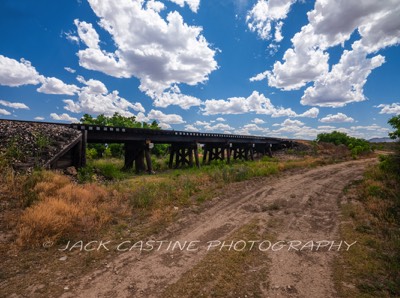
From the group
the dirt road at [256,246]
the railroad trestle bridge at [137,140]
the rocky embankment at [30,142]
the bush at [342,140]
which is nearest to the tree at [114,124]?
the railroad trestle bridge at [137,140]

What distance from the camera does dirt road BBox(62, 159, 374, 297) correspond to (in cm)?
359

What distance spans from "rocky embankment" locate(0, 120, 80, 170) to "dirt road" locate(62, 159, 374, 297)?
692cm

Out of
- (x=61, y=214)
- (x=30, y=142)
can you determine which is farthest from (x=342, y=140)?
(x=61, y=214)

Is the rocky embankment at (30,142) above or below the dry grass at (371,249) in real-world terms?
above

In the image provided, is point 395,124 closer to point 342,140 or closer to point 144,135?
point 144,135

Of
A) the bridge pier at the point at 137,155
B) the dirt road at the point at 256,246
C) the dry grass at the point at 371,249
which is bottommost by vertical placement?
the dirt road at the point at 256,246

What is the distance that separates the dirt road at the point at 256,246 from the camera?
3.59m

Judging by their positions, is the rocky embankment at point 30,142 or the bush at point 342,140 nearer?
the rocky embankment at point 30,142

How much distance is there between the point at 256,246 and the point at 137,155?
46.5 feet

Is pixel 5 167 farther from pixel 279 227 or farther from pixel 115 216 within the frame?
pixel 279 227

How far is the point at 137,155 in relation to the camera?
17.6 meters

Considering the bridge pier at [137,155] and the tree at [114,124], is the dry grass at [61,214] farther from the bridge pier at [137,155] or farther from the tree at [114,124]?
the tree at [114,124]

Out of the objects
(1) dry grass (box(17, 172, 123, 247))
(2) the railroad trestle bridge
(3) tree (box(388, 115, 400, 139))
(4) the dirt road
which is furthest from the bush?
(1) dry grass (box(17, 172, 123, 247))

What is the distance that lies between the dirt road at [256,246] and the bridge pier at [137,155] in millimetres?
9502
